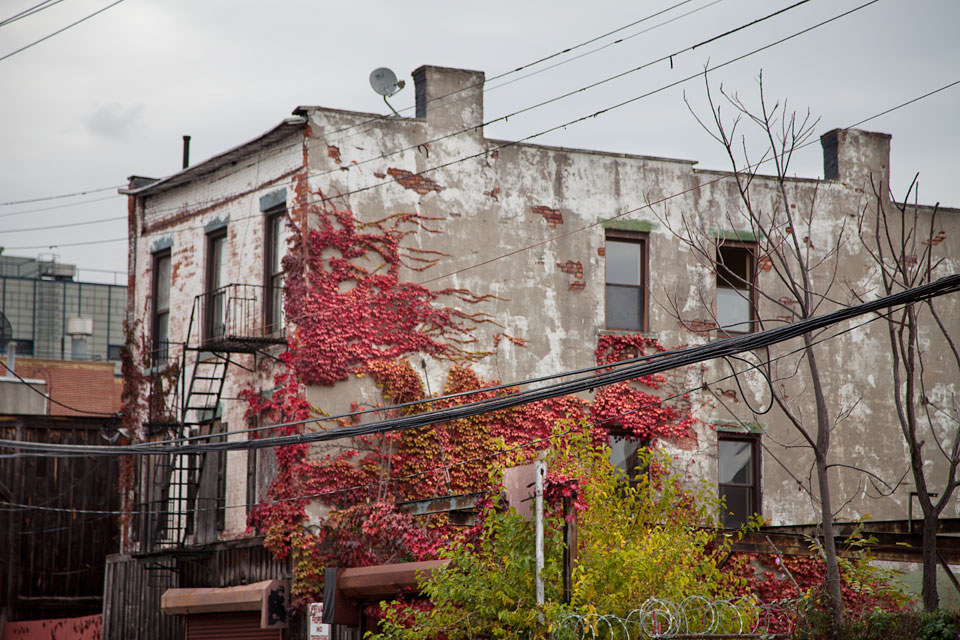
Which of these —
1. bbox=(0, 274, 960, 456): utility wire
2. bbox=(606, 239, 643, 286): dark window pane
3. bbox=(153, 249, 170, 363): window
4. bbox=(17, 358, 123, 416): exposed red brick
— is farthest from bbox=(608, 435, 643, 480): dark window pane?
bbox=(17, 358, 123, 416): exposed red brick

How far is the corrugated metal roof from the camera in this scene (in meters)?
20.8

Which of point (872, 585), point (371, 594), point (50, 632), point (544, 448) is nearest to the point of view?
point (872, 585)

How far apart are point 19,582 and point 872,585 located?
2106 centimetres

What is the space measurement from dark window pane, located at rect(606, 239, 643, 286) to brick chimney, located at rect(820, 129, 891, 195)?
4492mm

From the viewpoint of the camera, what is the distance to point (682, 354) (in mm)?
12141

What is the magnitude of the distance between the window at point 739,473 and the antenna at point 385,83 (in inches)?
334

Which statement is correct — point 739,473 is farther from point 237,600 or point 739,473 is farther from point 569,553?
point 569,553

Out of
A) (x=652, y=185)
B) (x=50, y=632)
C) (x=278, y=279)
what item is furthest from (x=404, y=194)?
(x=50, y=632)

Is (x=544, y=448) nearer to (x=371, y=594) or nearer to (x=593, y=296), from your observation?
(x=593, y=296)

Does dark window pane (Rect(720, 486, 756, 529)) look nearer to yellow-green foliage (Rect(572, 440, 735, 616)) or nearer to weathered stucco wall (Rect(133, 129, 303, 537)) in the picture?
yellow-green foliage (Rect(572, 440, 735, 616))

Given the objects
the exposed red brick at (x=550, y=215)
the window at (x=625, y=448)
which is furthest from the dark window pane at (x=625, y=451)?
the exposed red brick at (x=550, y=215)

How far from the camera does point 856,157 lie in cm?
2412

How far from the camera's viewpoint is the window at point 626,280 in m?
22.4

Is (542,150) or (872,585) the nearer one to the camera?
(872,585)
